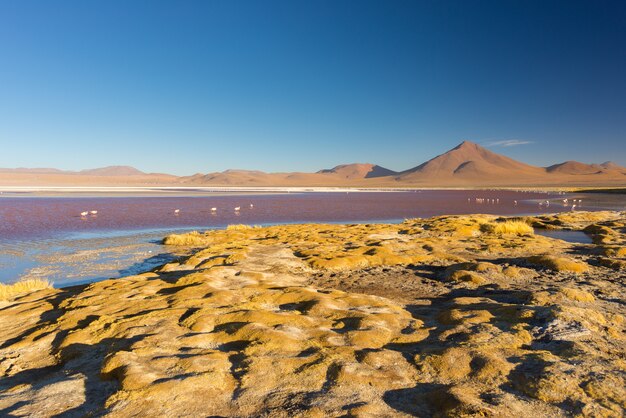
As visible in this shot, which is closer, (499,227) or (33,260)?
(33,260)

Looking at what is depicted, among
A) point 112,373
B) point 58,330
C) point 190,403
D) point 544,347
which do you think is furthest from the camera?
point 58,330

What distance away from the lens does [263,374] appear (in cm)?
680

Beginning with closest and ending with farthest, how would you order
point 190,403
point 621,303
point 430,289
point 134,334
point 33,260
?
point 190,403 < point 134,334 < point 621,303 < point 430,289 < point 33,260

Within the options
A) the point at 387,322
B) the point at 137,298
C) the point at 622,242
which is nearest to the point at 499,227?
the point at 622,242

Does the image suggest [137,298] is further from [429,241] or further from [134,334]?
[429,241]

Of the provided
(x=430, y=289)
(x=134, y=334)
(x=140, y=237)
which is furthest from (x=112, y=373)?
(x=140, y=237)

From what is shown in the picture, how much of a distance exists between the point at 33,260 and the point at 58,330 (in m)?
12.5

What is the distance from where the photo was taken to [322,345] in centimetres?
799

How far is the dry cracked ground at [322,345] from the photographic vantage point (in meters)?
6.01

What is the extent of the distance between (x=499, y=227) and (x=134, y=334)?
75.9 feet

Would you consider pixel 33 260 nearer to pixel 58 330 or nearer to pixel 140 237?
pixel 140 237

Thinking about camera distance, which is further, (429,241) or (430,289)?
(429,241)

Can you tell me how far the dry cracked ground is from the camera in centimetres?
601

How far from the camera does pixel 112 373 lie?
22.3 feet
